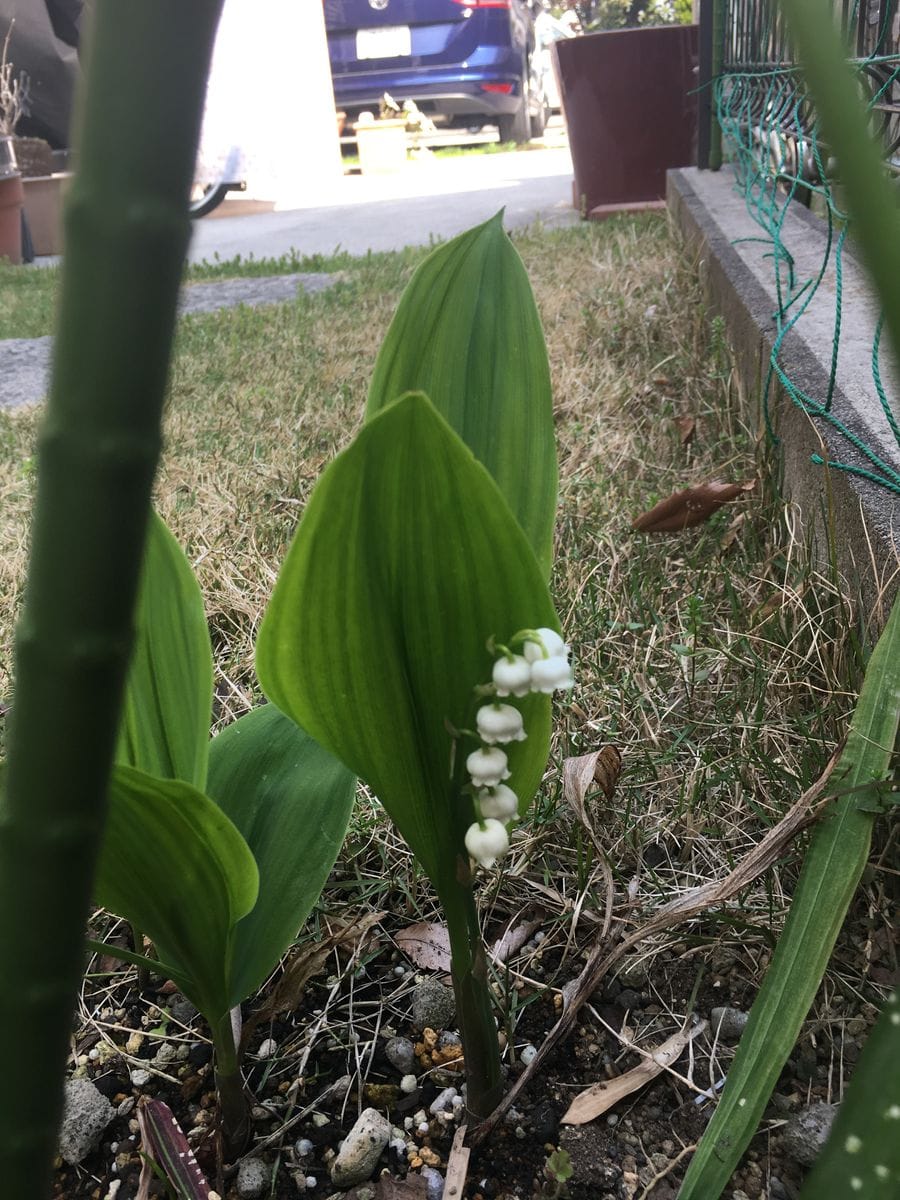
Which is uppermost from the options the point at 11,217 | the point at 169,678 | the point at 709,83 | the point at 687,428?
the point at 709,83

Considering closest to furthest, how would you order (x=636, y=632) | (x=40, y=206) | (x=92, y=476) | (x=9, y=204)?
1. (x=92, y=476)
2. (x=636, y=632)
3. (x=9, y=204)
4. (x=40, y=206)

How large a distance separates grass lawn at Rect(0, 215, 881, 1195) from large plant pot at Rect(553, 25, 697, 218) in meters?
2.24

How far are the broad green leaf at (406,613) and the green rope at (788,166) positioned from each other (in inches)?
9.1

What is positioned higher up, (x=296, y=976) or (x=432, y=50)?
(x=432, y=50)

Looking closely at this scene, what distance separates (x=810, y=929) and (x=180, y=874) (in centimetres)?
41

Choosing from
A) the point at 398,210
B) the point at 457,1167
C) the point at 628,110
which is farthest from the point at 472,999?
the point at 398,210

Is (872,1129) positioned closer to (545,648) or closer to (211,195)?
(545,648)

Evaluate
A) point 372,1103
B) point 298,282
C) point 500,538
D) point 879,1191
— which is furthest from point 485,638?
point 298,282

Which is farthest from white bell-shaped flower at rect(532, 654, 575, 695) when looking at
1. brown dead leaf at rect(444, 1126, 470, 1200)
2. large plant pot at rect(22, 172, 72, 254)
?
large plant pot at rect(22, 172, 72, 254)

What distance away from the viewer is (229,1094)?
2.46 feet

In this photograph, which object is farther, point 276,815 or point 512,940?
point 512,940

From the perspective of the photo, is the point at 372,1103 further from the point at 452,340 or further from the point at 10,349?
the point at 10,349

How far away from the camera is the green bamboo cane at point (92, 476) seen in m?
0.19

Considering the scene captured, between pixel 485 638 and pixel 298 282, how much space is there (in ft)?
12.4
